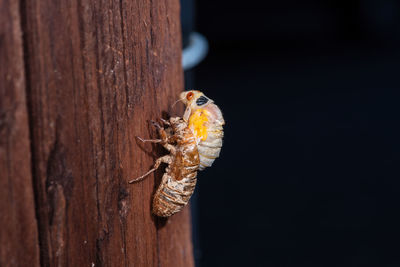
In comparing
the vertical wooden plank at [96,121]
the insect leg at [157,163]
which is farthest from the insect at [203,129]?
the vertical wooden plank at [96,121]

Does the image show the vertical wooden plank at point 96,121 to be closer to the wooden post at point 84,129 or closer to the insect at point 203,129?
the wooden post at point 84,129

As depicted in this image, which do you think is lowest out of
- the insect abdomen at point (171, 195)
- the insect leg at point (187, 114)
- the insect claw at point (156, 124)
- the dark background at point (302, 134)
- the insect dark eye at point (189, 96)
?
the dark background at point (302, 134)

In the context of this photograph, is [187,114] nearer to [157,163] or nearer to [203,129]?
[203,129]

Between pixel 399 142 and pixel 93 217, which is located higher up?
pixel 93 217

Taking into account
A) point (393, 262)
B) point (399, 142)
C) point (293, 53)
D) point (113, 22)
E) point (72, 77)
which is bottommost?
point (393, 262)

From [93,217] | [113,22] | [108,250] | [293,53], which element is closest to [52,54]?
[113,22]

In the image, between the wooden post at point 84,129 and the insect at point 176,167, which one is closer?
the wooden post at point 84,129

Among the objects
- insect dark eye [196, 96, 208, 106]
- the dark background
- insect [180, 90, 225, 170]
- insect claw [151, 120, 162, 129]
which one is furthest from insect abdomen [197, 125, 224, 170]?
the dark background

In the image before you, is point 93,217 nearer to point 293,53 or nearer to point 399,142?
point 399,142
